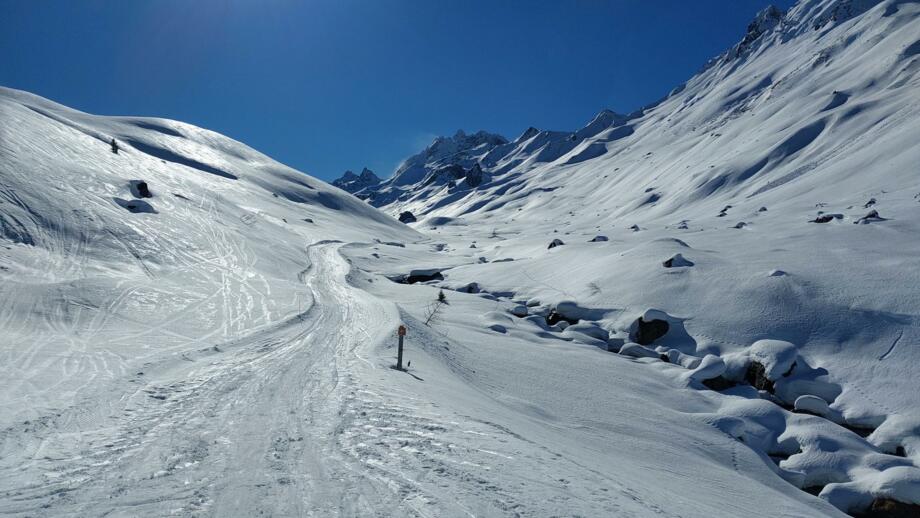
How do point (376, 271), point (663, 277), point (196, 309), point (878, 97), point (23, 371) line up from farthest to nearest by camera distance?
point (878, 97) < point (376, 271) < point (663, 277) < point (196, 309) < point (23, 371)

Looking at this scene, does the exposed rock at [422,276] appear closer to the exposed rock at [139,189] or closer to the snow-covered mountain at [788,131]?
the exposed rock at [139,189]

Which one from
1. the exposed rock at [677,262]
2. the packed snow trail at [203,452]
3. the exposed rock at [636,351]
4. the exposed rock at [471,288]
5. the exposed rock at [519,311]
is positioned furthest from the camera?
the exposed rock at [471,288]

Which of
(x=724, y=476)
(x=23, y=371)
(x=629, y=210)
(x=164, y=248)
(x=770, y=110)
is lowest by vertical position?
(x=724, y=476)

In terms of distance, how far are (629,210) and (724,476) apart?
87.5 meters

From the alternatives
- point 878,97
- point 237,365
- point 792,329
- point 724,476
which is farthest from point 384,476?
point 878,97

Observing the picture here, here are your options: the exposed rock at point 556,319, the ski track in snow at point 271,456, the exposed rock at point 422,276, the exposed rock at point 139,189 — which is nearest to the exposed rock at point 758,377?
the exposed rock at point 556,319

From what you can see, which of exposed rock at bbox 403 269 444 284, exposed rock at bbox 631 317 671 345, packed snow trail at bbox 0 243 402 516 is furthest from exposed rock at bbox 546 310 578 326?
exposed rock at bbox 403 269 444 284

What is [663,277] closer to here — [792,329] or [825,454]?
[792,329]

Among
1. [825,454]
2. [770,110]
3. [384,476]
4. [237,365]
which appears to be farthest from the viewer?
[770,110]

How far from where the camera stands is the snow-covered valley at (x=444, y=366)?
6.41 meters

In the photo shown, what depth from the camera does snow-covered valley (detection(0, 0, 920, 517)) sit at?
252 inches

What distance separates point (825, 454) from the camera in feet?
41.9

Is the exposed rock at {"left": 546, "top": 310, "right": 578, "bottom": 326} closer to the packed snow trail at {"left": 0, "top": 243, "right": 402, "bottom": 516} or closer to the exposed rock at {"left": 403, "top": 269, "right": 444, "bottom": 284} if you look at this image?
the packed snow trail at {"left": 0, "top": 243, "right": 402, "bottom": 516}

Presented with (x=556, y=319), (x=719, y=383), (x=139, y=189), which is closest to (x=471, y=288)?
(x=556, y=319)
